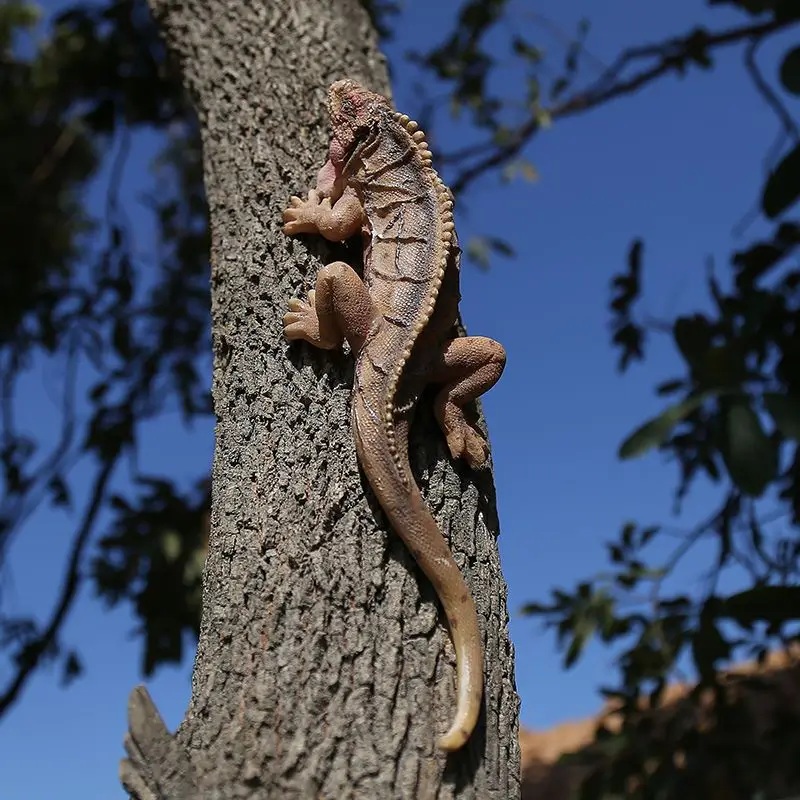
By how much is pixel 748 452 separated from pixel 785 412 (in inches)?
7.3

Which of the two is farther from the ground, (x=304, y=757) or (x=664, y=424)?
(x=664, y=424)

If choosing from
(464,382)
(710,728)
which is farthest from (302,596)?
(710,728)

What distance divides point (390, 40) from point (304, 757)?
546cm

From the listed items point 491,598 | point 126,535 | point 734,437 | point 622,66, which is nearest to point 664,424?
point 734,437

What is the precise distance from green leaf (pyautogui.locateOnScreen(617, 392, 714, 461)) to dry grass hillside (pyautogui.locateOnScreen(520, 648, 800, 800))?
160 cm

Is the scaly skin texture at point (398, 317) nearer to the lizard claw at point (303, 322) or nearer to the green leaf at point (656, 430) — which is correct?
the lizard claw at point (303, 322)

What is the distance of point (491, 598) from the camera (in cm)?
245

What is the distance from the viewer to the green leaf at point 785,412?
324cm

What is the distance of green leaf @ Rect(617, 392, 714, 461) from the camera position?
3.55m

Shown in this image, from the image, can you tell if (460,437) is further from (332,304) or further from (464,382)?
(332,304)

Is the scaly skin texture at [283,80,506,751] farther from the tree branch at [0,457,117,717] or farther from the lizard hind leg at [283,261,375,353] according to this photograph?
the tree branch at [0,457,117,717]

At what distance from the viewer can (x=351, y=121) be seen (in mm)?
2988

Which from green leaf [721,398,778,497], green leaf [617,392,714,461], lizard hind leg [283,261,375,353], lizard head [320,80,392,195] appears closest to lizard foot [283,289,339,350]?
lizard hind leg [283,261,375,353]

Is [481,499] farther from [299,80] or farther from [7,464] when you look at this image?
[7,464]
